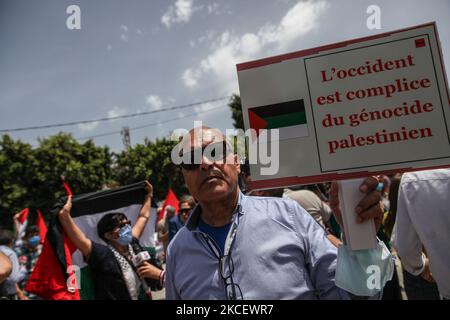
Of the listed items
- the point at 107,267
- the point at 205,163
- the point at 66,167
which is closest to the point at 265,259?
the point at 205,163

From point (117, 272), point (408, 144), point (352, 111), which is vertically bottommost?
point (117, 272)

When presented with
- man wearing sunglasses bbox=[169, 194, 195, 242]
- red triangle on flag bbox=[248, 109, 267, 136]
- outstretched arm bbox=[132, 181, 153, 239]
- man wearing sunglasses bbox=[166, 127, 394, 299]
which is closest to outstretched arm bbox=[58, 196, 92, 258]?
outstretched arm bbox=[132, 181, 153, 239]

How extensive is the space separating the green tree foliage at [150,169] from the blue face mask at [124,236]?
63.8 ft

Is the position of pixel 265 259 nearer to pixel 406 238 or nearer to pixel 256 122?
pixel 256 122

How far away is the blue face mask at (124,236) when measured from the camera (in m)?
3.02

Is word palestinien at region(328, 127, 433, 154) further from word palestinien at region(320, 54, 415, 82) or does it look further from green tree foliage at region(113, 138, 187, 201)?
green tree foliage at region(113, 138, 187, 201)

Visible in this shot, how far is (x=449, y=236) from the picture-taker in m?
1.80

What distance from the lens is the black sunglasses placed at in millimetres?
1740

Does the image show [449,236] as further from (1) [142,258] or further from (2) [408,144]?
(1) [142,258]

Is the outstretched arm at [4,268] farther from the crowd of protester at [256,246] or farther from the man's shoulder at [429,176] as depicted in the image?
the man's shoulder at [429,176]

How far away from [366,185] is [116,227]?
254cm

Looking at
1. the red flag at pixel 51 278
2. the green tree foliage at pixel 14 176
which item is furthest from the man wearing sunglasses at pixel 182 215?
the green tree foliage at pixel 14 176

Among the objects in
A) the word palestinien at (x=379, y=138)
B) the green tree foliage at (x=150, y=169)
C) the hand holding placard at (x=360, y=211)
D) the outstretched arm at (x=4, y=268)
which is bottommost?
the outstretched arm at (x=4, y=268)
